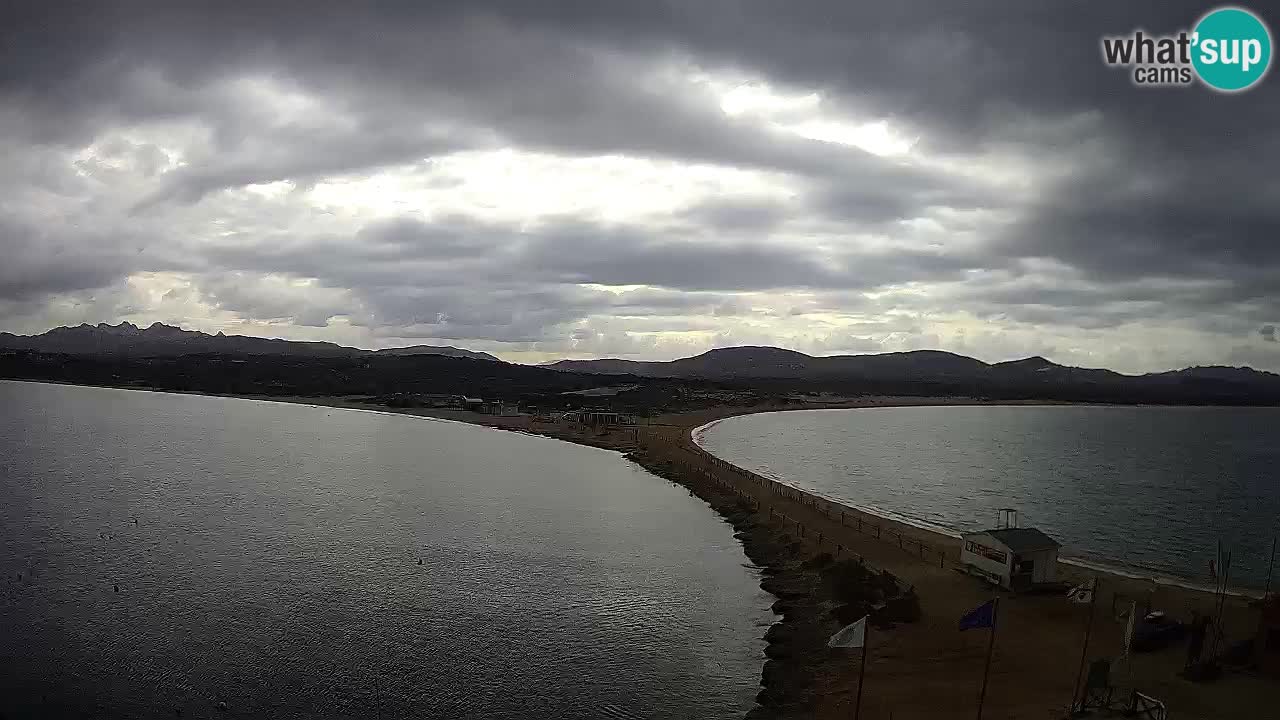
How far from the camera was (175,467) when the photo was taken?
236 feet

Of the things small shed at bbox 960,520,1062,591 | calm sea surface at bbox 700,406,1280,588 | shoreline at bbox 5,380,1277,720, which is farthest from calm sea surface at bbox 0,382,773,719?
calm sea surface at bbox 700,406,1280,588

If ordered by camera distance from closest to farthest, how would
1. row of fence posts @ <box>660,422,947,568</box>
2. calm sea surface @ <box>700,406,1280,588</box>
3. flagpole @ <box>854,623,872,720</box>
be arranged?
flagpole @ <box>854,623,872,720</box> < row of fence posts @ <box>660,422,947,568</box> < calm sea surface @ <box>700,406,1280,588</box>

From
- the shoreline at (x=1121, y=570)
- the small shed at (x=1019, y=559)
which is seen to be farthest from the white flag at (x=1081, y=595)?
the shoreline at (x=1121, y=570)

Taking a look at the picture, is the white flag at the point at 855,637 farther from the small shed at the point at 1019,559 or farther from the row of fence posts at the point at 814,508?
the row of fence posts at the point at 814,508

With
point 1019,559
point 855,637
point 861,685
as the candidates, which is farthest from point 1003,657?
point 855,637

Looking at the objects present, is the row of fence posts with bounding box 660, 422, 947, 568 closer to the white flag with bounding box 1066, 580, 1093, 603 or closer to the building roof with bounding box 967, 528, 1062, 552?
the building roof with bounding box 967, 528, 1062, 552

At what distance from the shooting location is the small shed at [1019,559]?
31.9m

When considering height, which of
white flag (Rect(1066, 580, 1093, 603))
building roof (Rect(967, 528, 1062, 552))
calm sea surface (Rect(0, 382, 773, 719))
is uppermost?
building roof (Rect(967, 528, 1062, 552))

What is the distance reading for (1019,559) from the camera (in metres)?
31.8

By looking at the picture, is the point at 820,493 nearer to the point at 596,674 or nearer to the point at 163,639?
the point at 596,674

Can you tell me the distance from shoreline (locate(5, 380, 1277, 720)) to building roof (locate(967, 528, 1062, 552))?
6.47 feet

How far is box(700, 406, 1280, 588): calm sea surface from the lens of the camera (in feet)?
166

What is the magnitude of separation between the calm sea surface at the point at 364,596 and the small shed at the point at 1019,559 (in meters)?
9.86

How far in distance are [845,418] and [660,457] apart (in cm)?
12088
